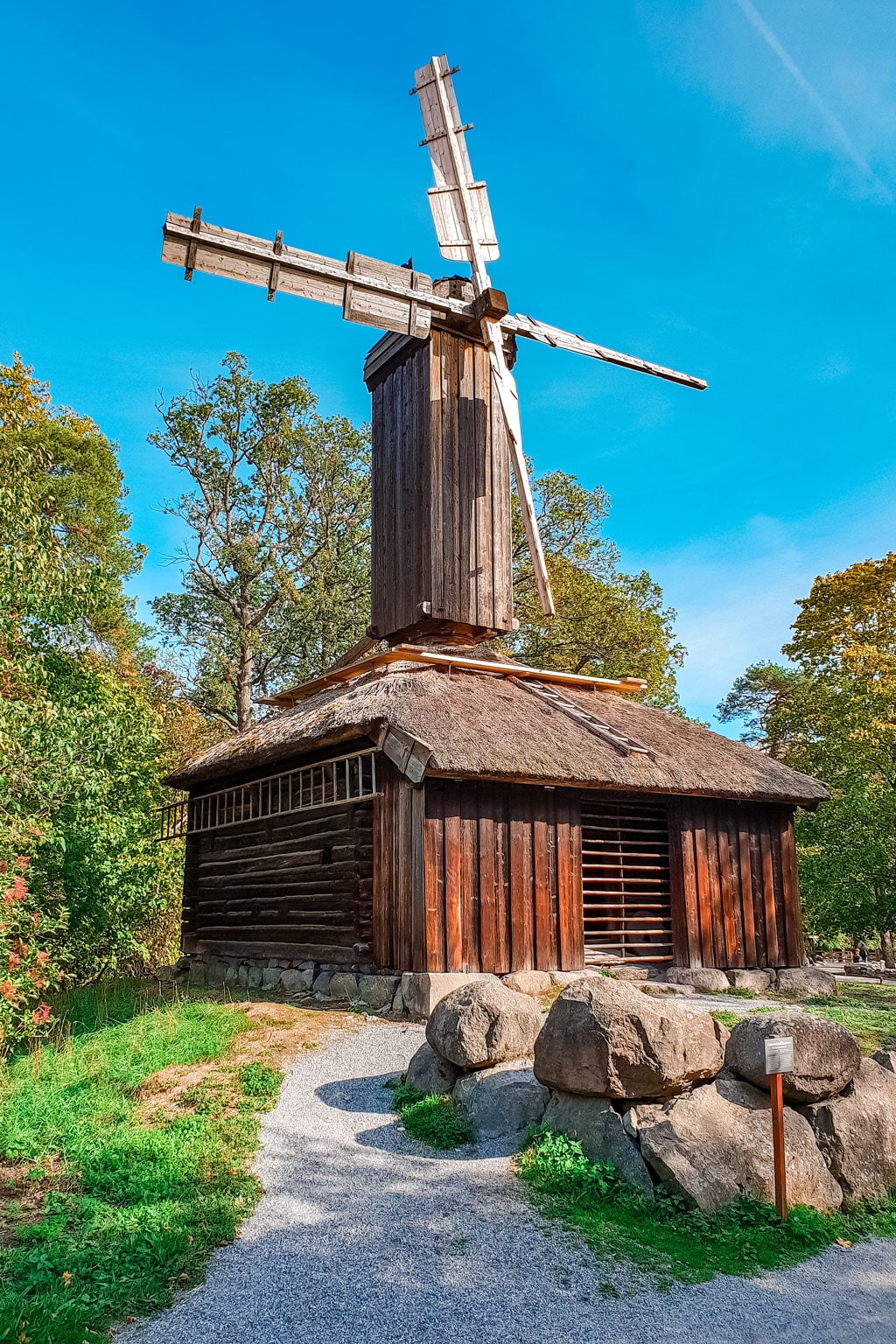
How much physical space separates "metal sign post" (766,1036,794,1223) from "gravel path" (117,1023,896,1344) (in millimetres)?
367

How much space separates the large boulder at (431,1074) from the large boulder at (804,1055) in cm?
216

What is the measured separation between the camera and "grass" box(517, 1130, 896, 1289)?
5055 mm

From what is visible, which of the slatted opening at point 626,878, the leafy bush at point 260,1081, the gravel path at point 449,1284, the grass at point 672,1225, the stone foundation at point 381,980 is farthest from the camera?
the slatted opening at point 626,878

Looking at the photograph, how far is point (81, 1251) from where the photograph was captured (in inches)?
192

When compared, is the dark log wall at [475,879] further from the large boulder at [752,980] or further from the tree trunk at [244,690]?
A: the tree trunk at [244,690]

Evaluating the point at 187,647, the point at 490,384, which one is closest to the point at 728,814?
the point at 490,384

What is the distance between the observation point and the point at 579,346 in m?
16.7

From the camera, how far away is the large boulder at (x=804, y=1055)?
6.32 m

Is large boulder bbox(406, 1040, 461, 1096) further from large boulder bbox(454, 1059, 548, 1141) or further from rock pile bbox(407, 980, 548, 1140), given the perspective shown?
large boulder bbox(454, 1059, 548, 1141)

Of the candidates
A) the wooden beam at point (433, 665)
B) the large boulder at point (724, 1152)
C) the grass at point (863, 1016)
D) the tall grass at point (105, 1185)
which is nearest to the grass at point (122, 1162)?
the tall grass at point (105, 1185)

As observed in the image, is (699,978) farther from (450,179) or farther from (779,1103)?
(450,179)

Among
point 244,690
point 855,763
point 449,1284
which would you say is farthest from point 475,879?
point 244,690

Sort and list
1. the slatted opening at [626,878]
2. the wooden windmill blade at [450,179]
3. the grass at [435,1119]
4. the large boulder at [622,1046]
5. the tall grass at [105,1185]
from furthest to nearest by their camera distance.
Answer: the wooden windmill blade at [450,179] → the slatted opening at [626,878] → the grass at [435,1119] → the large boulder at [622,1046] → the tall grass at [105,1185]

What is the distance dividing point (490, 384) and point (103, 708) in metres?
7.95
